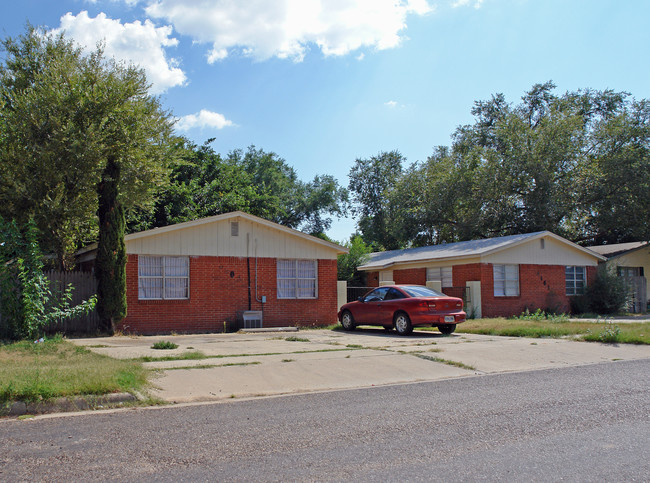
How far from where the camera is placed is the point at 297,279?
20.2 m

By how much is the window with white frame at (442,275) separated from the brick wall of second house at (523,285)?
27 centimetres

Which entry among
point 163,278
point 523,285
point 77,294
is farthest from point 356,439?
point 523,285

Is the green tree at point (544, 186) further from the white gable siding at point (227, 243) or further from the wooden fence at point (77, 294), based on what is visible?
the wooden fence at point (77, 294)

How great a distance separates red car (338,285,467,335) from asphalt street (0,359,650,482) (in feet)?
26.7

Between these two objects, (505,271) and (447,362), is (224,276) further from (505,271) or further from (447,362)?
(505,271)

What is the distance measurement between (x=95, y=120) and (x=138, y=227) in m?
11.1

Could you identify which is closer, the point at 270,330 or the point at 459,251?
the point at 270,330

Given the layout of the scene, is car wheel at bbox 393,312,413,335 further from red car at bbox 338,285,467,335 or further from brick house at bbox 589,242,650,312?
brick house at bbox 589,242,650,312

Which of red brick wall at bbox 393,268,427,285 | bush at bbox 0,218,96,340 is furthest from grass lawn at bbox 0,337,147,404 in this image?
red brick wall at bbox 393,268,427,285

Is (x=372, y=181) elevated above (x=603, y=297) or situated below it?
above

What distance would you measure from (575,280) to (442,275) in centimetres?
658

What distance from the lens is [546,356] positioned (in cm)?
1205

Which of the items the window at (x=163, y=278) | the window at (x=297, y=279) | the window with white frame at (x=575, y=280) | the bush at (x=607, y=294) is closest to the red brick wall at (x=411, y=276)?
the window with white frame at (x=575, y=280)

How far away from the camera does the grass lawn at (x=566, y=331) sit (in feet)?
47.4
